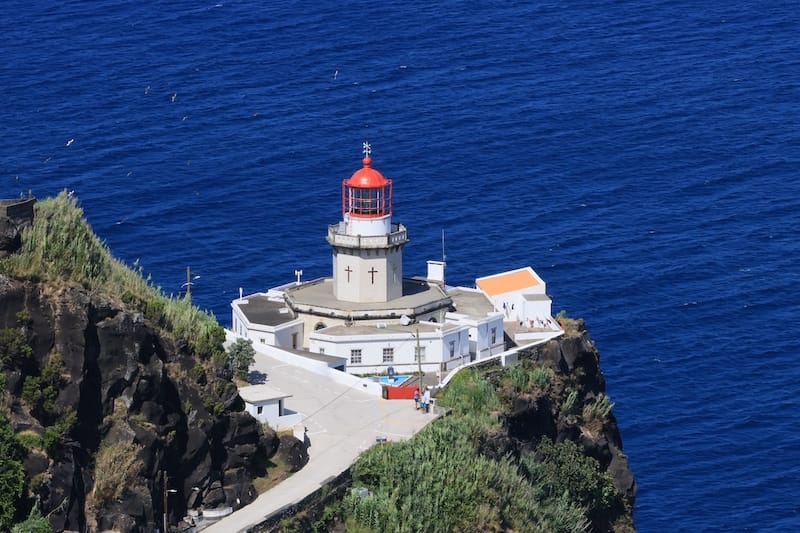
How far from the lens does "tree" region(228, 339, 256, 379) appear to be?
3703 inches

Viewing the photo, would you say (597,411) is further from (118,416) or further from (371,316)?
(118,416)

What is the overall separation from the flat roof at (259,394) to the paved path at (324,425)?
2.14m

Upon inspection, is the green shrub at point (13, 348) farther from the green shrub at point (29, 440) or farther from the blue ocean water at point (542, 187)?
the blue ocean water at point (542, 187)

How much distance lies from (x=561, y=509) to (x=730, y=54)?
11443cm

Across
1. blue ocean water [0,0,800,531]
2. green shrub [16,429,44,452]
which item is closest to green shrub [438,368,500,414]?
blue ocean water [0,0,800,531]

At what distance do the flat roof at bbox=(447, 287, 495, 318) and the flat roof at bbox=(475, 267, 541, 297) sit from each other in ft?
1.99

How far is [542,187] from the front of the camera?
163375 millimetres

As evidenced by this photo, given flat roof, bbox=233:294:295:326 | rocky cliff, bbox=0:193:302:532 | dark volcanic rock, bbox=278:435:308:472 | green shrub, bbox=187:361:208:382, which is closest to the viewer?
rocky cliff, bbox=0:193:302:532

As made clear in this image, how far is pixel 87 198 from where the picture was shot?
15625cm

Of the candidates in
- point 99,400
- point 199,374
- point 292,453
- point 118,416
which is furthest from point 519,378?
point 99,400

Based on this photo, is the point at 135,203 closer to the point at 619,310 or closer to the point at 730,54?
the point at 619,310

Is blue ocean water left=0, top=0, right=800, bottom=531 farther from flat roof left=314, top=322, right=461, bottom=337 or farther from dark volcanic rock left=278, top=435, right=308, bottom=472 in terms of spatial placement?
dark volcanic rock left=278, top=435, right=308, bottom=472

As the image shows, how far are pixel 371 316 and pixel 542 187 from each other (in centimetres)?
6201

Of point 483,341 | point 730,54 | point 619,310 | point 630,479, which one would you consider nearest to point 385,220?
point 483,341
